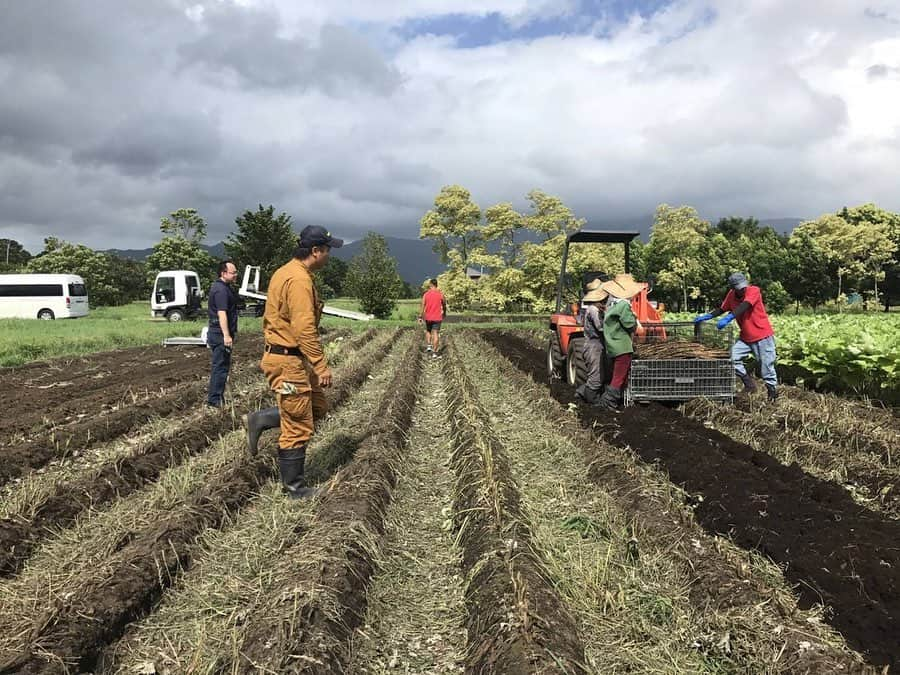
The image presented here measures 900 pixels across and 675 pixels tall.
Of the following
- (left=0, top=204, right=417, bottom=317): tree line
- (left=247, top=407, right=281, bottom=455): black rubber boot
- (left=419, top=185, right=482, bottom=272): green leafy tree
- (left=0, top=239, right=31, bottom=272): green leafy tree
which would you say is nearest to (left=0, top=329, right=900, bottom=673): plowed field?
(left=247, top=407, right=281, bottom=455): black rubber boot

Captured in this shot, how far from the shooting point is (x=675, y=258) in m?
41.9

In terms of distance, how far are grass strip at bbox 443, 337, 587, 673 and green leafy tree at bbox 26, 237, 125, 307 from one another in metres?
52.7

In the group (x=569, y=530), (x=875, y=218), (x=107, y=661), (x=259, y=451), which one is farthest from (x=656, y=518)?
(x=875, y=218)

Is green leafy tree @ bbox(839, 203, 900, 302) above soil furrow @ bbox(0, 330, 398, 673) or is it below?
above

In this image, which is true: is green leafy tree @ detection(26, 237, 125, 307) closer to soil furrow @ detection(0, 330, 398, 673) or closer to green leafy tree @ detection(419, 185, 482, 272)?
green leafy tree @ detection(419, 185, 482, 272)

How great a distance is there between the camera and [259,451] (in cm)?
587

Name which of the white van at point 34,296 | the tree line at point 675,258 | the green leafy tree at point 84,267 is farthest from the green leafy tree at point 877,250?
the green leafy tree at point 84,267

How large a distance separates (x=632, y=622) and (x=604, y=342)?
4709 millimetres

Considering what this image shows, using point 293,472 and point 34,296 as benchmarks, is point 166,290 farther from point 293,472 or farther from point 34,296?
point 293,472

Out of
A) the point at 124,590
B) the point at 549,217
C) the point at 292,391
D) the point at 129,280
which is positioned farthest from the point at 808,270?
the point at 129,280

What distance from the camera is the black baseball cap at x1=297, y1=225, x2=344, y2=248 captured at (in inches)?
179

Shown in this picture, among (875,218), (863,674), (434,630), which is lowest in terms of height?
(434,630)

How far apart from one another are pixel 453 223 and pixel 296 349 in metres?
32.9

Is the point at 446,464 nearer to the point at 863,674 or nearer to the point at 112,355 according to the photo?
the point at 863,674
